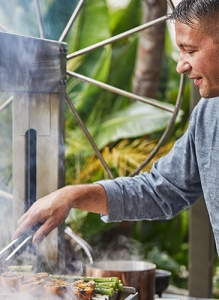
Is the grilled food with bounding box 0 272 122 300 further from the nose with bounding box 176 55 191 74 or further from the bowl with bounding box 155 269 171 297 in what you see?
the nose with bounding box 176 55 191 74

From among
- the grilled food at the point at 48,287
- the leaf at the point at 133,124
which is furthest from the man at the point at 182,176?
the leaf at the point at 133,124

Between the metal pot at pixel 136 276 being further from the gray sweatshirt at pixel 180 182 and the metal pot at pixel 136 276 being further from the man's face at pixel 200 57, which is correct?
the man's face at pixel 200 57

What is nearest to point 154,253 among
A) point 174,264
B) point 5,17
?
point 174,264

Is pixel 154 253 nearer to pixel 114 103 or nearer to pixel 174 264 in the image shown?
pixel 174 264

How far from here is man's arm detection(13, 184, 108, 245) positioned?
157 centimetres

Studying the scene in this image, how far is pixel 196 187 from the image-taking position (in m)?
2.04

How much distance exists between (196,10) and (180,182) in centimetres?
66

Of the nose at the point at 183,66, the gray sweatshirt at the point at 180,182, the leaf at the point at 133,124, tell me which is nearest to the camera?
the nose at the point at 183,66

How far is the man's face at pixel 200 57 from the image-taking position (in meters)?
1.63

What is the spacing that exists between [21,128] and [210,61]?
64 cm

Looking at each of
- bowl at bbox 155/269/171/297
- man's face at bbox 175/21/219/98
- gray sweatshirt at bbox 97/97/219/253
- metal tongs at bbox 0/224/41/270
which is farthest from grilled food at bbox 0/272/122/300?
man's face at bbox 175/21/219/98

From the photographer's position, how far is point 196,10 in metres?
1.61

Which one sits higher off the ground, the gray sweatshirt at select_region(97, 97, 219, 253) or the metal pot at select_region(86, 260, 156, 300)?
the gray sweatshirt at select_region(97, 97, 219, 253)

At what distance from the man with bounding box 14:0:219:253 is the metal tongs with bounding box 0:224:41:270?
0.07 ft
